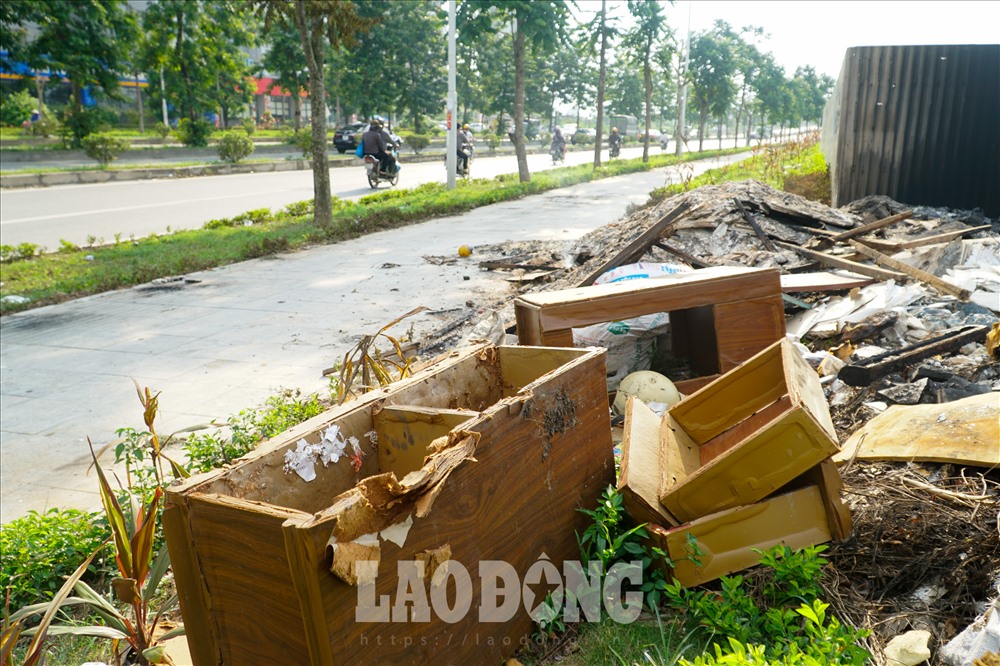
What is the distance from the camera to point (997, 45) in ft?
32.9

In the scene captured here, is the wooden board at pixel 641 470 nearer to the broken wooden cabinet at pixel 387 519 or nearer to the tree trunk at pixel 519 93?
the broken wooden cabinet at pixel 387 519

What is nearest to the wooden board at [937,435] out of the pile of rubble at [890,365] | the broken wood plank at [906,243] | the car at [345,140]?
the pile of rubble at [890,365]

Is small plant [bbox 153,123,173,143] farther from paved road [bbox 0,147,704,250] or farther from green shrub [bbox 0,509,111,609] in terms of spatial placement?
green shrub [bbox 0,509,111,609]

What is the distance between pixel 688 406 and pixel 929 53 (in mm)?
9331

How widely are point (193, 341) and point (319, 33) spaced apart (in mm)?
7794

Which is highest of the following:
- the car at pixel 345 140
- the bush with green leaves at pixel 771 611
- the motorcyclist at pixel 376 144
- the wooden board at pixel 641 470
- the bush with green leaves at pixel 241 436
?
Answer: the car at pixel 345 140

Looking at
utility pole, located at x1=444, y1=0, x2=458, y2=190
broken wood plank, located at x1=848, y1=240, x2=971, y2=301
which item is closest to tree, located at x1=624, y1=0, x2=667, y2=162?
utility pole, located at x1=444, y1=0, x2=458, y2=190

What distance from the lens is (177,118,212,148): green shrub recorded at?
104ft

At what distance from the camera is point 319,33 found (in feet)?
43.2

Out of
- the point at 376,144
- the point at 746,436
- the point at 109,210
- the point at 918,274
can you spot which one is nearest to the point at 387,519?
the point at 746,436

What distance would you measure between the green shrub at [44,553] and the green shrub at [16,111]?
3466cm

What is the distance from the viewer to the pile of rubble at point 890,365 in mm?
2598

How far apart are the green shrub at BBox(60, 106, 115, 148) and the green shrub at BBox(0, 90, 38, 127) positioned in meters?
6.82

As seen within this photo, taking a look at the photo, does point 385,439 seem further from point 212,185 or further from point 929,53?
point 212,185
